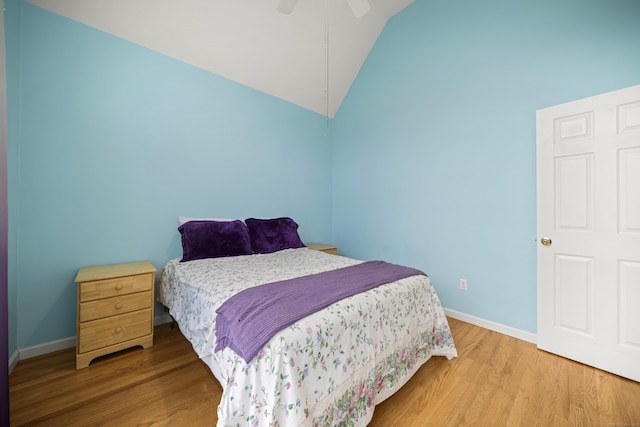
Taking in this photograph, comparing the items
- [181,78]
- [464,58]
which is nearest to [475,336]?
[464,58]

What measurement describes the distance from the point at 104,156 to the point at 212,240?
3.71 feet

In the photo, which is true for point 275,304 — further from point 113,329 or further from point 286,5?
point 286,5

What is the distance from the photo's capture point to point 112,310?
5.97 feet

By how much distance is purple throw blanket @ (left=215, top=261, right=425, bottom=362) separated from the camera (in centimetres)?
109

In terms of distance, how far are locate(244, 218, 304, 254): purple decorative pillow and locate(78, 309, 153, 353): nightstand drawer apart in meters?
1.12

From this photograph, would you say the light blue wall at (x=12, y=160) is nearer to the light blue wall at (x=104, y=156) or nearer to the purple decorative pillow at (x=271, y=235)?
the light blue wall at (x=104, y=156)

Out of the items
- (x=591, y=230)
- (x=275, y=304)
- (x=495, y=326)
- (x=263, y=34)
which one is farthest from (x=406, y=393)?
(x=263, y=34)

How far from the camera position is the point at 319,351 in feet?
3.68

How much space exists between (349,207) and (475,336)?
2.15m

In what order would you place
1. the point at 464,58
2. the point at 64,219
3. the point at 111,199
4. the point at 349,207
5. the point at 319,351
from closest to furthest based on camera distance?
the point at 319,351, the point at 64,219, the point at 111,199, the point at 464,58, the point at 349,207

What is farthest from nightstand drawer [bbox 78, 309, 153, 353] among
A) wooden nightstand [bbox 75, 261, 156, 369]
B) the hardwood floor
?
the hardwood floor

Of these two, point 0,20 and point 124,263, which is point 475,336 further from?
point 0,20

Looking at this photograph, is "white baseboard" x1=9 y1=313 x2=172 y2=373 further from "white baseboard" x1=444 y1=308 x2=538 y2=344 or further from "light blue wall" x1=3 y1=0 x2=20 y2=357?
"white baseboard" x1=444 y1=308 x2=538 y2=344

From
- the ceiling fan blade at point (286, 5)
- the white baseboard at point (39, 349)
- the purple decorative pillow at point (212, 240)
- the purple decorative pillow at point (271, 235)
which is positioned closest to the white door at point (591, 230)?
the ceiling fan blade at point (286, 5)
